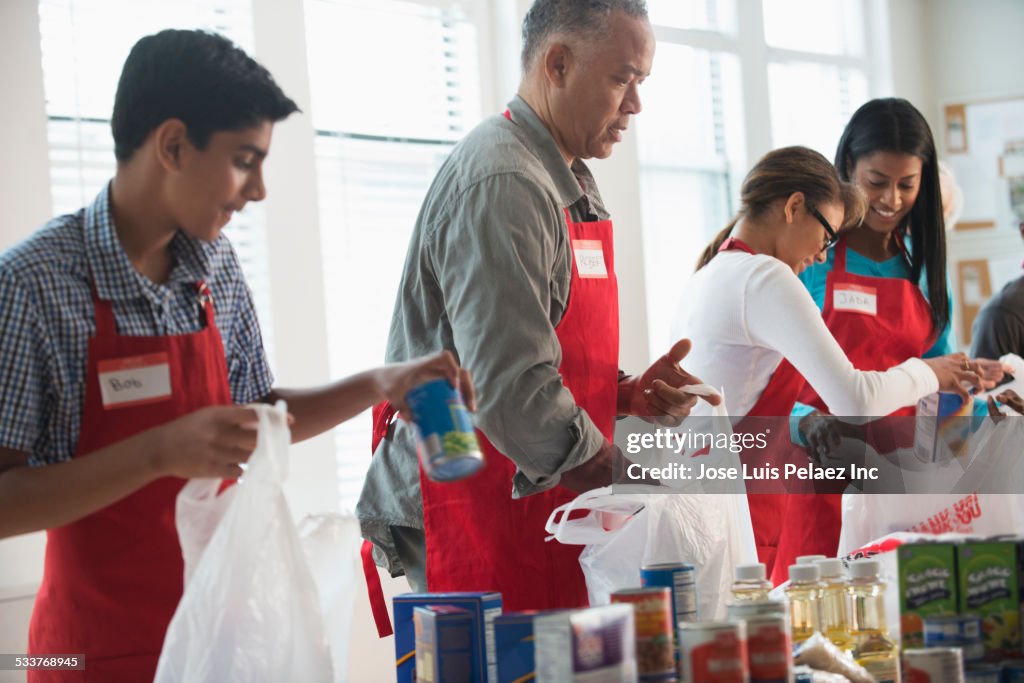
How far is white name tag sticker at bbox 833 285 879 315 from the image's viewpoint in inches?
113

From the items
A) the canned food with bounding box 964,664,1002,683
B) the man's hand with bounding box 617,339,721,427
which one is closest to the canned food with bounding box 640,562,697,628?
the canned food with bounding box 964,664,1002,683

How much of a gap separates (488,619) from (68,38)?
7.86ft

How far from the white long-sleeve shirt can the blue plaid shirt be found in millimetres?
1175

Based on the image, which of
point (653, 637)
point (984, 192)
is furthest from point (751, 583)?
point (984, 192)

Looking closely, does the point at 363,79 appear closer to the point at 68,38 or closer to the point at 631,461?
the point at 68,38

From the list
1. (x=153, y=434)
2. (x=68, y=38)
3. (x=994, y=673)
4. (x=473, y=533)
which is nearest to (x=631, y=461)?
(x=473, y=533)

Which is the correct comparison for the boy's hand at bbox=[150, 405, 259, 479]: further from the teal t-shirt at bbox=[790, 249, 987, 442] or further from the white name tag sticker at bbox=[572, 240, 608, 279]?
the teal t-shirt at bbox=[790, 249, 987, 442]

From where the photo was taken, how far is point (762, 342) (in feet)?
8.00

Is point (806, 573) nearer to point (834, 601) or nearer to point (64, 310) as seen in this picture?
point (834, 601)

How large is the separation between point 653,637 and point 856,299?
1.85 metres

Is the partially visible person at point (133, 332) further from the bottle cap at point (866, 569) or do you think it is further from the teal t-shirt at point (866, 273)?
the teal t-shirt at point (866, 273)

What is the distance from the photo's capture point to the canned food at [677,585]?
1.47m

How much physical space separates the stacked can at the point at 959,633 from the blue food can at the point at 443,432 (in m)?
0.59

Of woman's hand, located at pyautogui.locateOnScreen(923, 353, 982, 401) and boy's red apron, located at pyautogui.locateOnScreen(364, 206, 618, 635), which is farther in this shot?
woman's hand, located at pyautogui.locateOnScreen(923, 353, 982, 401)
